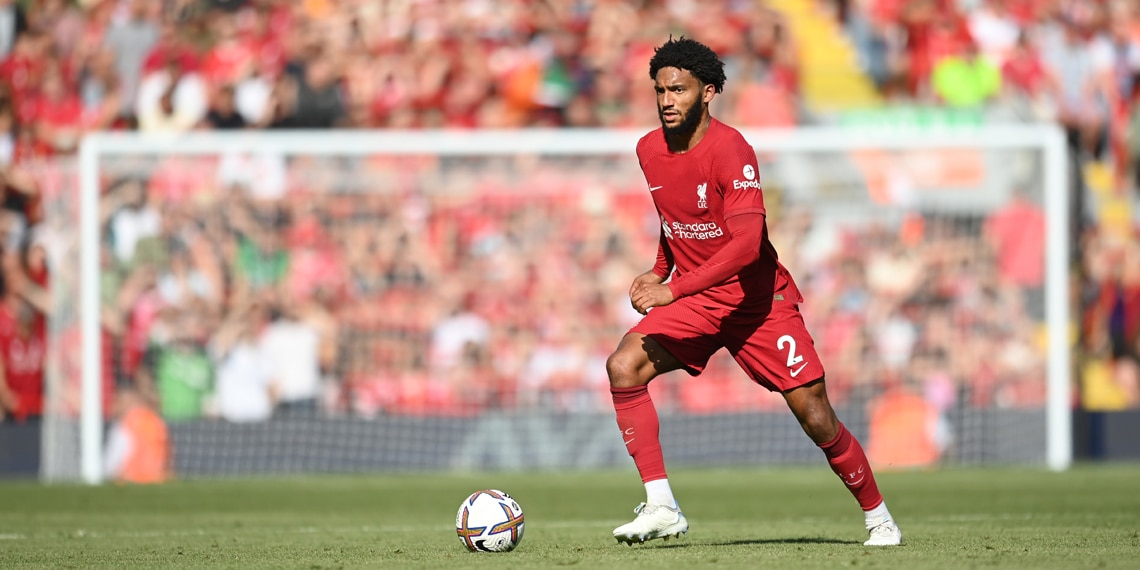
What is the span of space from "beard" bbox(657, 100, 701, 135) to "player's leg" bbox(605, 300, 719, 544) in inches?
32.6

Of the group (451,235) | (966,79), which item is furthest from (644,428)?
(966,79)

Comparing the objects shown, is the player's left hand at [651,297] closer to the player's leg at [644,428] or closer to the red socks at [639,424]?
the player's leg at [644,428]

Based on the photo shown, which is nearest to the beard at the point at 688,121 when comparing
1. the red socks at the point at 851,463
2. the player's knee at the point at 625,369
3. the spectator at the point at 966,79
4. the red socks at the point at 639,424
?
the player's knee at the point at 625,369

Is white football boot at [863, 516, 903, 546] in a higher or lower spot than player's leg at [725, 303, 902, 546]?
lower

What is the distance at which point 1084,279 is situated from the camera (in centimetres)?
1819

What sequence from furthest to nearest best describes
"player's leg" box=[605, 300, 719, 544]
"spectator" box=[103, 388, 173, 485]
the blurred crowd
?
1. the blurred crowd
2. "spectator" box=[103, 388, 173, 485]
3. "player's leg" box=[605, 300, 719, 544]

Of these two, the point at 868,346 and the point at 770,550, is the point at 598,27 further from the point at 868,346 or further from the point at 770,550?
the point at 770,550

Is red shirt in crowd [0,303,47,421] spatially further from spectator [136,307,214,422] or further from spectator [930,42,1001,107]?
spectator [930,42,1001,107]

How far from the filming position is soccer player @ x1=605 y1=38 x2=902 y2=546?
7.60 meters

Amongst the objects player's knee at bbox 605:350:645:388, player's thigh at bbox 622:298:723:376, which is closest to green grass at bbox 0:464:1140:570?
player's knee at bbox 605:350:645:388

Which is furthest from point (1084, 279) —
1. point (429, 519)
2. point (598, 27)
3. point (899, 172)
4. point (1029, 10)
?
point (429, 519)

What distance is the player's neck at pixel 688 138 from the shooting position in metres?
7.74

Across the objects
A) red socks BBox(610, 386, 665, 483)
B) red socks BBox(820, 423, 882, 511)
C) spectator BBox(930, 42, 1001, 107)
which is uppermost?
spectator BBox(930, 42, 1001, 107)

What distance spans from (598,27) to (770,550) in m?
12.9
